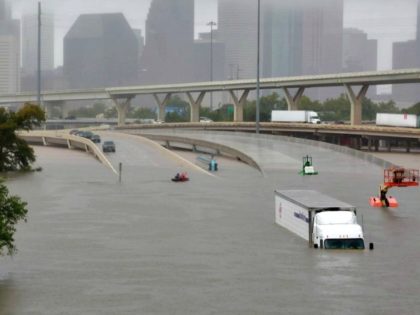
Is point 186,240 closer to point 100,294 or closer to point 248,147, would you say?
point 100,294

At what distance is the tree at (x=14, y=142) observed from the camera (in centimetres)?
7855

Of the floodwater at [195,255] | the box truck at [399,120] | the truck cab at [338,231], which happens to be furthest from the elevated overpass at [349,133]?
the truck cab at [338,231]

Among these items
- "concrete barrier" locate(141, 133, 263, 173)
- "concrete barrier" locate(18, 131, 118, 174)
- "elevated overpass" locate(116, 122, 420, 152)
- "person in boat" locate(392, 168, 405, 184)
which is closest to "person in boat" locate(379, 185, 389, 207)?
"person in boat" locate(392, 168, 405, 184)

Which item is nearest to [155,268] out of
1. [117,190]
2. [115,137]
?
[117,190]

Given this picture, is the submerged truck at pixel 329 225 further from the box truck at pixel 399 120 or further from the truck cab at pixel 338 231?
the box truck at pixel 399 120

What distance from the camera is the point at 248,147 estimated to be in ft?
299

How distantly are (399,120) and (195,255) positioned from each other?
274ft

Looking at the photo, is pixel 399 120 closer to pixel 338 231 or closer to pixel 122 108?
pixel 338 231

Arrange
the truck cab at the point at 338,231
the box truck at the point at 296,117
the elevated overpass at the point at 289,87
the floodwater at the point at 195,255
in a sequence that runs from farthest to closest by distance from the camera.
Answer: the box truck at the point at 296,117 → the elevated overpass at the point at 289,87 → the truck cab at the point at 338,231 → the floodwater at the point at 195,255

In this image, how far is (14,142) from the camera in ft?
261

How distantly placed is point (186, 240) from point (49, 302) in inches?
488

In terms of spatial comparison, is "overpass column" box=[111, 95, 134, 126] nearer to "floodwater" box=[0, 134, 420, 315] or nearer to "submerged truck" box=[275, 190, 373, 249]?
"floodwater" box=[0, 134, 420, 315]

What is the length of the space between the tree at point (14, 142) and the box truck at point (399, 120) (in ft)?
156

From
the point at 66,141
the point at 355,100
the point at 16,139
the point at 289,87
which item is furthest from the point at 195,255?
the point at 289,87
